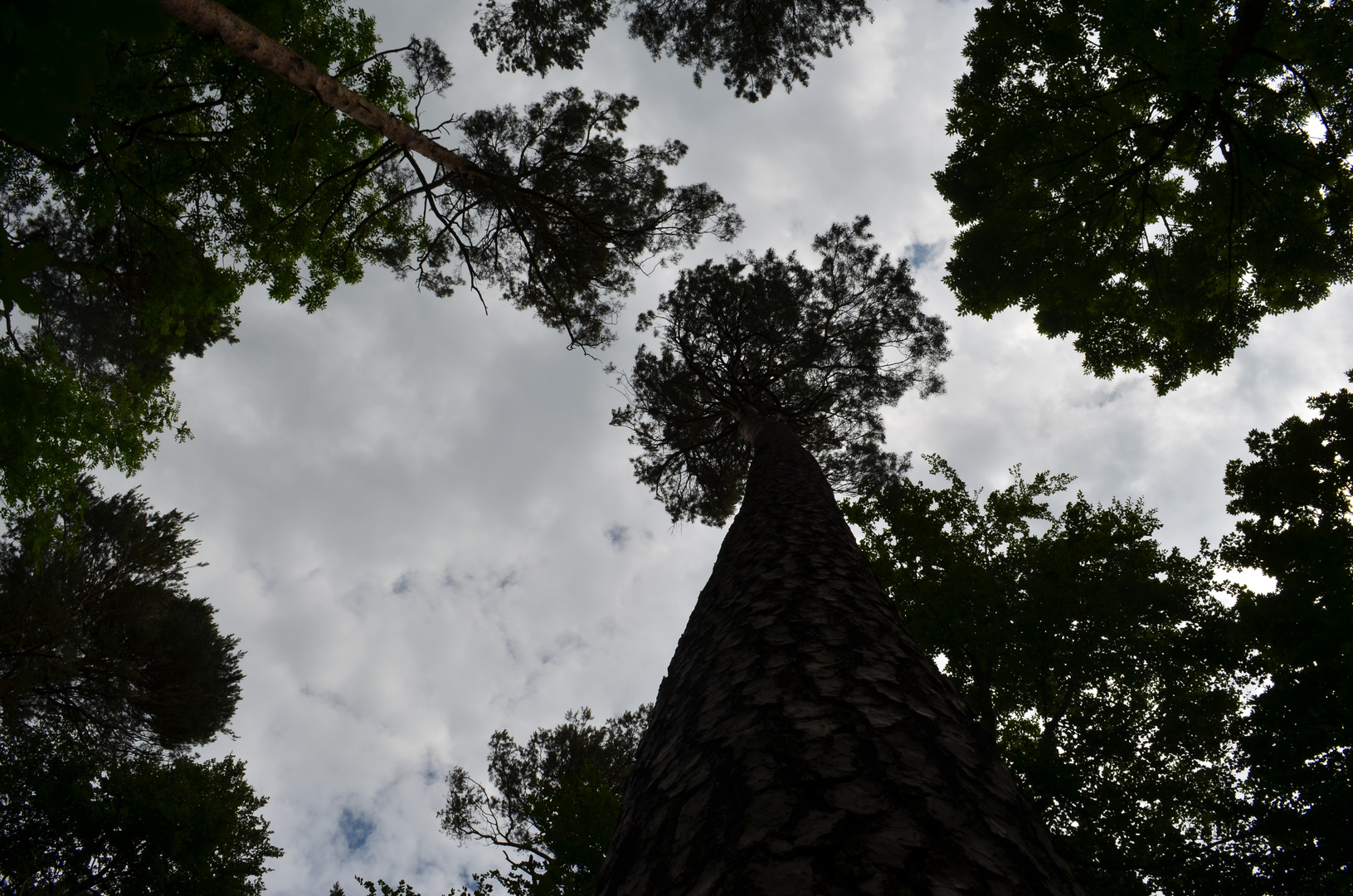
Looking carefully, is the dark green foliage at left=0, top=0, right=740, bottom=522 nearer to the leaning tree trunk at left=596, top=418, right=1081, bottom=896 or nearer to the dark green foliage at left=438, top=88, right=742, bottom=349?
the dark green foliage at left=438, top=88, right=742, bottom=349

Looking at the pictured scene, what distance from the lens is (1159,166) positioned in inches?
261

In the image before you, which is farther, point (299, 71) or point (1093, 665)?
point (1093, 665)

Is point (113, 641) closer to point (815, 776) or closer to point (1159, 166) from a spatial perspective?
point (815, 776)

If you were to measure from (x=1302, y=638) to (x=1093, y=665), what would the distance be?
2306 mm

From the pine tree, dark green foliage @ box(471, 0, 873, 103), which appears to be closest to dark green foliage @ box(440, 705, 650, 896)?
the pine tree

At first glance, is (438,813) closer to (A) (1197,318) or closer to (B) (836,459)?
(B) (836,459)

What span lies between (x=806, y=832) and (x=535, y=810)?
949 cm

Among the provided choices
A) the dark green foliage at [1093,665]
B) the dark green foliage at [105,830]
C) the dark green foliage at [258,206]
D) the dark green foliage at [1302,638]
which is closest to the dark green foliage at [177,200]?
the dark green foliage at [258,206]

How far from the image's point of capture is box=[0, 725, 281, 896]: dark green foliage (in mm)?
10172

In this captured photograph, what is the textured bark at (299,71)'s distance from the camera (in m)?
5.04

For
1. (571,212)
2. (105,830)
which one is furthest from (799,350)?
(105,830)

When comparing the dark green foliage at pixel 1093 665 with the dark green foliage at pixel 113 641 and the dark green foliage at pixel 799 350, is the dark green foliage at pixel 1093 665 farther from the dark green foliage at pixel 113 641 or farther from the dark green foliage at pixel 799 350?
the dark green foliage at pixel 113 641

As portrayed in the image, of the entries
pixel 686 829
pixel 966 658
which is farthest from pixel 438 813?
pixel 686 829

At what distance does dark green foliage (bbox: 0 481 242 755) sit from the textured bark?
32.0 ft
